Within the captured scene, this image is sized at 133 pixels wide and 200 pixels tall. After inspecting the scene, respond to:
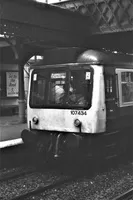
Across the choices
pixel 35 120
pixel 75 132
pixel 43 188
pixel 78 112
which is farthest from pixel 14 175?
pixel 78 112

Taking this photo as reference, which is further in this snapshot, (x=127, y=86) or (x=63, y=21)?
(x=63, y=21)

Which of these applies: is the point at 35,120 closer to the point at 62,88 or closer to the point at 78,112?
the point at 62,88

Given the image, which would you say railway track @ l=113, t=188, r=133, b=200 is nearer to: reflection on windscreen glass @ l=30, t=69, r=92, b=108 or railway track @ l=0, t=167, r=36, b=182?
reflection on windscreen glass @ l=30, t=69, r=92, b=108

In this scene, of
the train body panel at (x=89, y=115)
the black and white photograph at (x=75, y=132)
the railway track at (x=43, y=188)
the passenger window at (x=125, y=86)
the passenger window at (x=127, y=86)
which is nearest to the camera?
the railway track at (x=43, y=188)

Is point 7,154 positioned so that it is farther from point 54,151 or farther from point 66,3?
point 66,3

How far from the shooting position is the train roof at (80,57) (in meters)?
7.62

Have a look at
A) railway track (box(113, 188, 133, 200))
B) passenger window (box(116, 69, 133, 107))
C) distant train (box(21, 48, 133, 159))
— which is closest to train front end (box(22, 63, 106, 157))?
distant train (box(21, 48, 133, 159))

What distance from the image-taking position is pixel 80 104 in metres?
7.54

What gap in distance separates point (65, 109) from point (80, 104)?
40cm

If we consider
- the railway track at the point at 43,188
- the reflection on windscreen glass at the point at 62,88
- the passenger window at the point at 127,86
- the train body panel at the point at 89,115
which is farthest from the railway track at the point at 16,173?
the passenger window at the point at 127,86

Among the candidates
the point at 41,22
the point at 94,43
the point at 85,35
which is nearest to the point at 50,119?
the point at 41,22

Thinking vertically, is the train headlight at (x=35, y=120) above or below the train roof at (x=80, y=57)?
below

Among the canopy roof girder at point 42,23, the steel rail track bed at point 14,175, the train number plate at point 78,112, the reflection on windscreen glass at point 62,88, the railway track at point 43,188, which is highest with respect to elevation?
the canopy roof girder at point 42,23

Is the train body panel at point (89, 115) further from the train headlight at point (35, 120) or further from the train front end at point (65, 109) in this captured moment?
the train headlight at point (35, 120)
